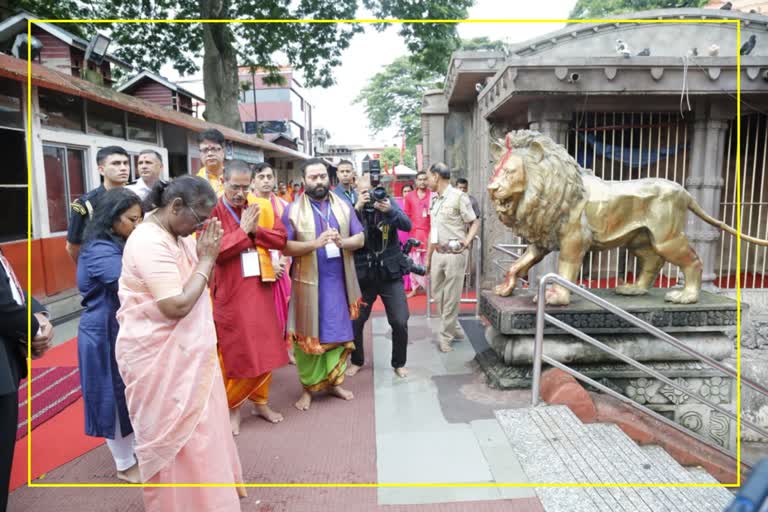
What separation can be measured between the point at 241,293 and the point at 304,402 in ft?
3.19

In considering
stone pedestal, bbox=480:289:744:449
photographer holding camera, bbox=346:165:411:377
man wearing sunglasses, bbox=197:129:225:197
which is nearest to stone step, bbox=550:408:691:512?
stone pedestal, bbox=480:289:744:449

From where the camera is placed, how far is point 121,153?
11.7ft

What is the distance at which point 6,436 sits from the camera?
2264mm

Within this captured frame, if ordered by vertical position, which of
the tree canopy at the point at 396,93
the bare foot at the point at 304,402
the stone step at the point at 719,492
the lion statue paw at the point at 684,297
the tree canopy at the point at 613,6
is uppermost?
the tree canopy at the point at 613,6

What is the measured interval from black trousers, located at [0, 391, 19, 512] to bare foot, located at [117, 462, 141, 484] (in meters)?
0.55

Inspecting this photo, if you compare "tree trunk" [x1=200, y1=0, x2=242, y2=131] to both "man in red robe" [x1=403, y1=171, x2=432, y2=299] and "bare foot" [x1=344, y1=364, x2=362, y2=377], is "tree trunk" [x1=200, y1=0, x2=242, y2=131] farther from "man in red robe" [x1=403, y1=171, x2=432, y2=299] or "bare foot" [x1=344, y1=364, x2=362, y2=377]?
"bare foot" [x1=344, y1=364, x2=362, y2=377]

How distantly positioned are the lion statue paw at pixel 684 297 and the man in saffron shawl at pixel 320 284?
2.37m

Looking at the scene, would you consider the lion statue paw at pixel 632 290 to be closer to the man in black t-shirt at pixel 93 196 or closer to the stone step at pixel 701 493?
the stone step at pixel 701 493

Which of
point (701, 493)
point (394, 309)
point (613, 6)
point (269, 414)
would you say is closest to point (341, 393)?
point (269, 414)

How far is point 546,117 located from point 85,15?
9.81 m

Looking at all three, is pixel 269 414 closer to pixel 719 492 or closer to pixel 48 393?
pixel 48 393

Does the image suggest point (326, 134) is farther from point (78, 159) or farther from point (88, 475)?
point (88, 475)

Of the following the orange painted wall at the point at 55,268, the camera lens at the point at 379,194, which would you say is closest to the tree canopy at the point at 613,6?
the camera lens at the point at 379,194

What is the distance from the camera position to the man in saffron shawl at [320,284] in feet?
11.6
